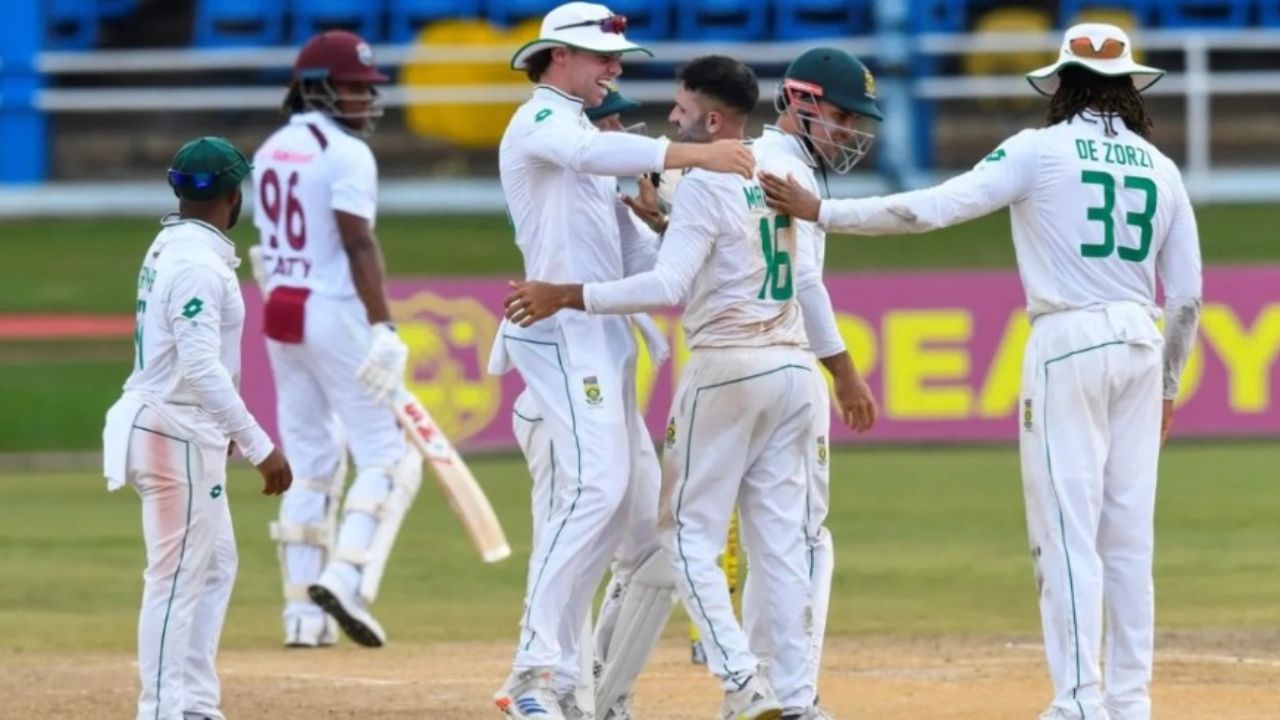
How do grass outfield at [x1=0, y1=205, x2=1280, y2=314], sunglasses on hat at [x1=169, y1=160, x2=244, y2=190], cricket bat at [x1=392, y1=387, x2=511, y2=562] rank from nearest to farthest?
sunglasses on hat at [x1=169, y1=160, x2=244, y2=190] < cricket bat at [x1=392, y1=387, x2=511, y2=562] < grass outfield at [x1=0, y1=205, x2=1280, y2=314]

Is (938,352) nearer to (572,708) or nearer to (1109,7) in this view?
(1109,7)

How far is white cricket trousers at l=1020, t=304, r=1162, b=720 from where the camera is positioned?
7941 mm

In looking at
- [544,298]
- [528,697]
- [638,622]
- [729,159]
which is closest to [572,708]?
[528,697]

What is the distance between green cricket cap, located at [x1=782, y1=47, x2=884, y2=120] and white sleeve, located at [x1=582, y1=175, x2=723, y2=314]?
0.61 meters

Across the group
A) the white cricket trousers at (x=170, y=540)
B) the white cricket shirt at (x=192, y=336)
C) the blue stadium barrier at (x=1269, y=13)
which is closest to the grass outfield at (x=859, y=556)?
the white cricket trousers at (x=170, y=540)

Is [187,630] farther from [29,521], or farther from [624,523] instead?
[29,521]

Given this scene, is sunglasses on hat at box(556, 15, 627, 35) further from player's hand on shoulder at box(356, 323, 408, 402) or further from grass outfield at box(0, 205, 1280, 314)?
grass outfield at box(0, 205, 1280, 314)

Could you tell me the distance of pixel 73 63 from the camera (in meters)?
22.7

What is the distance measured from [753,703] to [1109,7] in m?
18.0

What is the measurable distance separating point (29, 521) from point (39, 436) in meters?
3.64

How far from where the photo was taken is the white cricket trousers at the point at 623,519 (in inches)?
328

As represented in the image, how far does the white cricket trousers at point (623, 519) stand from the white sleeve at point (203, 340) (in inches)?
38.6

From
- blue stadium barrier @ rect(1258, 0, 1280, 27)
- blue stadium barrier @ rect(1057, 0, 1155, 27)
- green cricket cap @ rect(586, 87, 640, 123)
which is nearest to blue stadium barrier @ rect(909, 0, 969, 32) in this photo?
blue stadium barrier @ rect(1057, 0, 1155, 27)

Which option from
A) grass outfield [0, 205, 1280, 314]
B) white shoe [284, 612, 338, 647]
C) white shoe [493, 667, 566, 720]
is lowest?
grass outfield [0, 205, 1280, 314]
